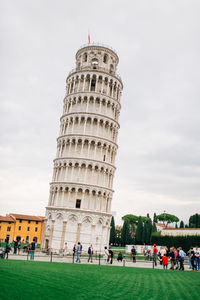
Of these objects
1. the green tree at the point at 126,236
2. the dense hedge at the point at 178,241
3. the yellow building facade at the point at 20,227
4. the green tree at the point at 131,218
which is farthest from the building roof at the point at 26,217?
the dense hedge at the point at 178,241

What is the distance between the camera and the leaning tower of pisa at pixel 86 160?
148 ft

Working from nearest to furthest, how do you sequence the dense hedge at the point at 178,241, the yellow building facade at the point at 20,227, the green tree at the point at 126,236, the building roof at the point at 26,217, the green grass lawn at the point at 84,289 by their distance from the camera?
the green grass lawn at the point at 84,289, the dense hedge at the point at 178,241, the yellow building facade at the point at 20,227, the green tree at the point at 126,236, the building roof at the point at 26,217

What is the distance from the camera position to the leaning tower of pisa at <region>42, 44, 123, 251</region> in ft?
148

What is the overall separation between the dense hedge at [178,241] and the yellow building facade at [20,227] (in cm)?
4685

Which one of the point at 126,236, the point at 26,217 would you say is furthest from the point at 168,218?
the point at 26,217

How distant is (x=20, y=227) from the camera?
280 ft

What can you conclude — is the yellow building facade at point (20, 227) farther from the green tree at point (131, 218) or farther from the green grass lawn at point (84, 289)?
the green grass lawn at point (84, 289)

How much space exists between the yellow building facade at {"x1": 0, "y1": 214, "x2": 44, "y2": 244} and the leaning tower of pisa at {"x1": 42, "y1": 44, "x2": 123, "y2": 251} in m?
40.2

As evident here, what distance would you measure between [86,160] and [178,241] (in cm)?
2176

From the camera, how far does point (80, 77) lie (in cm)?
5162

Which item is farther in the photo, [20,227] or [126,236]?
[126,236]

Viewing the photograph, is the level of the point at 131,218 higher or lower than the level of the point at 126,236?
higher

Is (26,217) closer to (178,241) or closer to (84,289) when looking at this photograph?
(178,241)

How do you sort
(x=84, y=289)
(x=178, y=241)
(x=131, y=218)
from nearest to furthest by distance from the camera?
(x=84, y=289)
(x=178, y=241)
(x=131, y=218)
